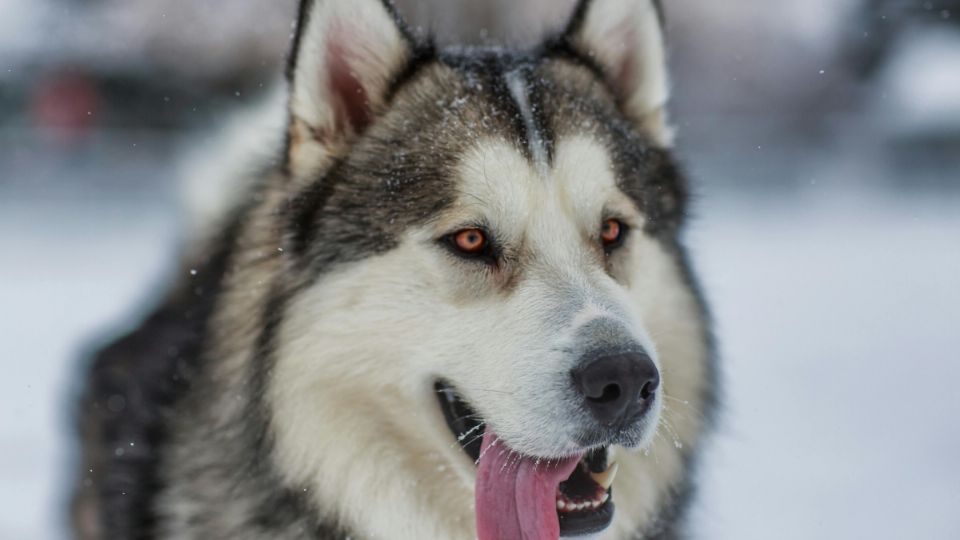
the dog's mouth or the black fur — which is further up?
the dog's mouth

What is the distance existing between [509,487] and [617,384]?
386 millimetres

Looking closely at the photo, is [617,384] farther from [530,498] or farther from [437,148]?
[437,148]

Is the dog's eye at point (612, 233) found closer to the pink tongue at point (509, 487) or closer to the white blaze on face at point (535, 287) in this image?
the white blaze on face at point (535, 287)

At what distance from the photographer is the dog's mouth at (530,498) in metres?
2.33

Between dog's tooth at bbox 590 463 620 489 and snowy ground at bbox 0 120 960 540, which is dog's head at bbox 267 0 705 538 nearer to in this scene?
dog's tooth at bbox 590 463 620 489

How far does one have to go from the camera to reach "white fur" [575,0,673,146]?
2902 millimetres

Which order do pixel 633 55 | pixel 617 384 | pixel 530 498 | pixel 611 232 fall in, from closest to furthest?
pixel 617 384
pixel 530 498
pixel 611 232
pixel 633 55

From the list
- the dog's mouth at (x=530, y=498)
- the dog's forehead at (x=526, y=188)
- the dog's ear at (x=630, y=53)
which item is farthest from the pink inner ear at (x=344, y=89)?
the dog's mouth at (x=530, y=498)

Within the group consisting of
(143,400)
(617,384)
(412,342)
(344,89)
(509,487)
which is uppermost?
(344,89)

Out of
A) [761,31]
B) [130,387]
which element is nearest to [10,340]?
[130,387]

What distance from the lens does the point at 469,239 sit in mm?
2484

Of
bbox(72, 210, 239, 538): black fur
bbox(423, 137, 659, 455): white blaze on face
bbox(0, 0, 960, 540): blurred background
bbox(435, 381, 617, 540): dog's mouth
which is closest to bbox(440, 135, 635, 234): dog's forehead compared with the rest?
bbox(423, 137, 659, 455): white blaze on face

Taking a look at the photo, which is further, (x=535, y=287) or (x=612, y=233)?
(x=612, y=233)

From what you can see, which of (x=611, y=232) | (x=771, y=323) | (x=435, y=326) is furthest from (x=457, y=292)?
(x=771, y=323)
